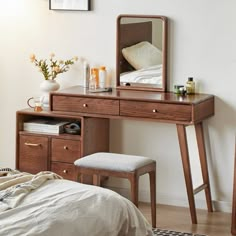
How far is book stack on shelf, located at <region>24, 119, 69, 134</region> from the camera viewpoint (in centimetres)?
507

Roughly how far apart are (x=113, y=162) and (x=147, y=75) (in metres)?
0.89

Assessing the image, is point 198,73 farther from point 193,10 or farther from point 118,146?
point 118,146

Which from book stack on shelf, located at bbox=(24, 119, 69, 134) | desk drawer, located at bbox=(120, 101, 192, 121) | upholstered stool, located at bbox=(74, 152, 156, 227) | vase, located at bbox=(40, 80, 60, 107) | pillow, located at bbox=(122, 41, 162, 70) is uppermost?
pillow, located at bbox=(122, 41, 162, 70)

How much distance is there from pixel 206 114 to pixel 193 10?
734mm

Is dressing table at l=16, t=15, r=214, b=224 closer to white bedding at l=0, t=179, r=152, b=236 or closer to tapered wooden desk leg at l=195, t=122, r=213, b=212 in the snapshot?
tapered wooden desk leg at l=195, t=122, r=213, b=212

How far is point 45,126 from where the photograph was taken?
Answer: 5113 millimetres

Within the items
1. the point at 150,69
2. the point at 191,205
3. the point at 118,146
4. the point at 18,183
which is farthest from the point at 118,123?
the point at 18,183

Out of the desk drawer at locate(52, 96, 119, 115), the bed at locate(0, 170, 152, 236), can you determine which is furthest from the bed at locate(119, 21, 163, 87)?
the bed at locate(0, 170, 152, 236)

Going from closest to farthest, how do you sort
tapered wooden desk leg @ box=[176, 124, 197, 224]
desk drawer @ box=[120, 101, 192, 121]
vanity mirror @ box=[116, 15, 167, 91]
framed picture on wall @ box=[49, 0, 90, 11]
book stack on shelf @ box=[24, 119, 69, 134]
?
1. desk drawer @ box=[120, 101, 192, 121]
2. tapered wooden desk leg @ box=[176, 124, 197, 224]
3. vanity mirror @ box=[116, 15, 167, 91]
4. book stack on shelf @ box=[24, 119, 69, 134]
5. framed picture on wall @ box=[49, 0, 90, 11]

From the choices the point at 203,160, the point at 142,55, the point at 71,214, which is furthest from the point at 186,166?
the point at 71,214

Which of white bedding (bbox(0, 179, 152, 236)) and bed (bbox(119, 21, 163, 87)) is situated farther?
bed (bbox(119, 21, 163, 87))

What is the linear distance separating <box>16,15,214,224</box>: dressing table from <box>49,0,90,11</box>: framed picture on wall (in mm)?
293

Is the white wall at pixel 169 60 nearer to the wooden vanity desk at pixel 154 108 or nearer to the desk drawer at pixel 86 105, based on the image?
the wooden vanity desk at pixel 154 108

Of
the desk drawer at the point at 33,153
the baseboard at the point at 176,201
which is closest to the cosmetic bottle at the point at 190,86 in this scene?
the baseboard at the point at 176,201
